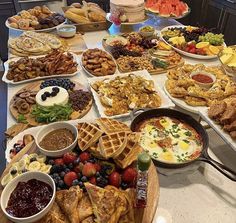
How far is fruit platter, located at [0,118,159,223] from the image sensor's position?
84 centimetres

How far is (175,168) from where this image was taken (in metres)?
1.12

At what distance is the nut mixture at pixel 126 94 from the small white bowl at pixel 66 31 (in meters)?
0.85

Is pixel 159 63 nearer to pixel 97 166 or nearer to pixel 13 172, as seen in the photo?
pixel 97 166

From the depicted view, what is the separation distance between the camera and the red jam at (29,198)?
82 centimetres

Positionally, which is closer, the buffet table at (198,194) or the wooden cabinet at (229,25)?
the buffet table at (198,194)

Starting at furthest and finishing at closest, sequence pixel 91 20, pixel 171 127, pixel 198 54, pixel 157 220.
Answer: pixel 91 20
pixel 198 54
pixel 171 127
pixel 157 220

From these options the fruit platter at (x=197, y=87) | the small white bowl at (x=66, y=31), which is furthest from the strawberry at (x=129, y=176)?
the small white bowl at (x=66, y=31)

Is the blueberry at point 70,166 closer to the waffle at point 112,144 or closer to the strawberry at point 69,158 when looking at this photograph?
the strawberry at point 69,158

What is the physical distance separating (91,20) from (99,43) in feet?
1.05

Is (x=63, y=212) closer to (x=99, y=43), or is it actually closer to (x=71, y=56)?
(x=71, y=56)

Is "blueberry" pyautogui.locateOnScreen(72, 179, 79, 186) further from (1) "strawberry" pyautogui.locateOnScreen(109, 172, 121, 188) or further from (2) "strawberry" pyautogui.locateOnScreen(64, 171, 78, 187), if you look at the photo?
(1) "strawberry" pyautogui.locateOnScreen(109, 172, 121, 188)

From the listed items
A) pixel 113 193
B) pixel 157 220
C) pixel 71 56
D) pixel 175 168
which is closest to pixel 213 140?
pixel 175 168

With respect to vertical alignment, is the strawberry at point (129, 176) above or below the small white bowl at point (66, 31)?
above

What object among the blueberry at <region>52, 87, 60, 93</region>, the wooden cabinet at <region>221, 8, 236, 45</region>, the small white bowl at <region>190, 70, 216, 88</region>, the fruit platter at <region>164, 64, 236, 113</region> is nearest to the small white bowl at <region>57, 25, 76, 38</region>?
the blueberry at <region>52, 87, 60, 93</region>
